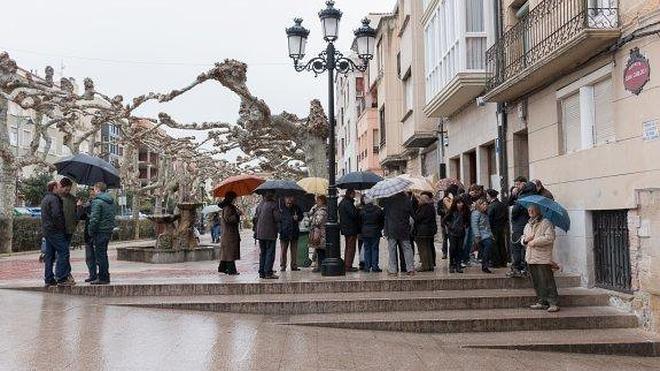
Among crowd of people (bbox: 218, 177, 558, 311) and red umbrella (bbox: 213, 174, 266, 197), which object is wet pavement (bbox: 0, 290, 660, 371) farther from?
red umbrella (bbox: 213, 174, 266, 197)

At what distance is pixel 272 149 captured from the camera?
2678 centimetres

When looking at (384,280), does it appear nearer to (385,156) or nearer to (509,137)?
(509,137)

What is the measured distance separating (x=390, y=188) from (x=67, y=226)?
5.54 m

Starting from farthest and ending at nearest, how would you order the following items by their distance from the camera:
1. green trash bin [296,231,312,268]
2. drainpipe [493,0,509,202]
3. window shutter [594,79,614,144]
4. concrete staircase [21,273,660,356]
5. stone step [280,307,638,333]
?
drainpipe [493,0,509,202] < green trash bin [296,231,312,268] < window shutter [594,79,614,144] < stone step [280,307,638,333] < concrete staircase [21,273,660,356]

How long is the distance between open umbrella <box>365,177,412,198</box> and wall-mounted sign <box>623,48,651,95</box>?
12.4 ft

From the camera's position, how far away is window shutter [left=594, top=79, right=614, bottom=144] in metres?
10.6

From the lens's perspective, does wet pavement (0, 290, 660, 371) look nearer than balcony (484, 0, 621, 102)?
Yes

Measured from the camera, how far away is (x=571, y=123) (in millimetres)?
11906

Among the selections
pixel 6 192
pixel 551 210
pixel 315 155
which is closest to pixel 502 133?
pixel 551 210

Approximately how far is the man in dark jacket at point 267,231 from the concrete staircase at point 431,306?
0.54m

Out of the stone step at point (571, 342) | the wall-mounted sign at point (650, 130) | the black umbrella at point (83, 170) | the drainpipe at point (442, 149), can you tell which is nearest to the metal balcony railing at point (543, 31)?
the wall-mounted sign at point (650, 130)

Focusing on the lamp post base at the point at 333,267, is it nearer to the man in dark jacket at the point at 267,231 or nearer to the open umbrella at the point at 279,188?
the man in dark jacket at the point at 267,231

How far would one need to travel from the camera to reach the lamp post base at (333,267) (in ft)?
39.1

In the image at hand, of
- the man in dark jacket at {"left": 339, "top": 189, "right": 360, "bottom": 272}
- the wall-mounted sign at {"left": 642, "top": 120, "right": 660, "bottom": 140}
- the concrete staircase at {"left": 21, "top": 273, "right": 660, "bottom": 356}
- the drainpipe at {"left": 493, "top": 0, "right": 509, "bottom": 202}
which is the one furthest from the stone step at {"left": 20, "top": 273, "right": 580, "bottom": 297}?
the drainpipe at {"left": 493, "top": 0, "right": 509, "bottom": 202}
